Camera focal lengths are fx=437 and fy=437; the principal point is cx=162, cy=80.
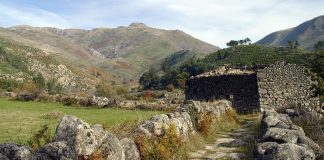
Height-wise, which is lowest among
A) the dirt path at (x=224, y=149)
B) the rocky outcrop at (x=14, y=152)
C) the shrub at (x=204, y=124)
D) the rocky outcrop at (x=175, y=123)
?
the dirt path at (x=224, y=149)

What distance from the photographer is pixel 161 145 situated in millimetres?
11742

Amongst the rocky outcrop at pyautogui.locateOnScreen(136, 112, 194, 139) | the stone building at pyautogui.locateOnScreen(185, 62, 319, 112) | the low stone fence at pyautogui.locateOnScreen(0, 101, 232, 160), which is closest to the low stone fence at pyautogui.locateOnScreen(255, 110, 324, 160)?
the rocky outcrop at pyautogui.locateOnScreen(136, 112, 194, 139)

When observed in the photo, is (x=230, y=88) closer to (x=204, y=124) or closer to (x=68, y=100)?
(x=68, y=100)

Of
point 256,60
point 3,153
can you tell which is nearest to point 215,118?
Result: point 3,153

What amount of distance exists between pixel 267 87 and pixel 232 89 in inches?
102

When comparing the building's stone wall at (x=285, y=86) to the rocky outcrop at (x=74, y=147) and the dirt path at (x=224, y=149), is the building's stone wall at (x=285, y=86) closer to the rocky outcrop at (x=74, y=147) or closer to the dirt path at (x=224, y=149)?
the dirt path at (x=224, y=149)

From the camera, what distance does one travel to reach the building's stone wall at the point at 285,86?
3170 centimetres

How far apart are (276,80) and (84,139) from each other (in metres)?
25.3

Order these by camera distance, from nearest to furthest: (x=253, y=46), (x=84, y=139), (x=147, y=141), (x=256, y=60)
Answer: (x=84, y=139) < (x=147, y=141) < (x=256, y=60) < (x=253, y=46)

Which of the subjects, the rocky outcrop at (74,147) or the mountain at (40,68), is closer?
the rocky outcrop at (74,147)

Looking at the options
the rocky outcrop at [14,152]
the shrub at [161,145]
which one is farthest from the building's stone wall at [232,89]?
the rocky outcrop at [14,152]

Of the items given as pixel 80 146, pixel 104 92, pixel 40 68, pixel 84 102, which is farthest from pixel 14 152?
pixel 40 68

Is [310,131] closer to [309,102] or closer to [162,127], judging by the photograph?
[162,127]

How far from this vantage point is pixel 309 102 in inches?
1280
